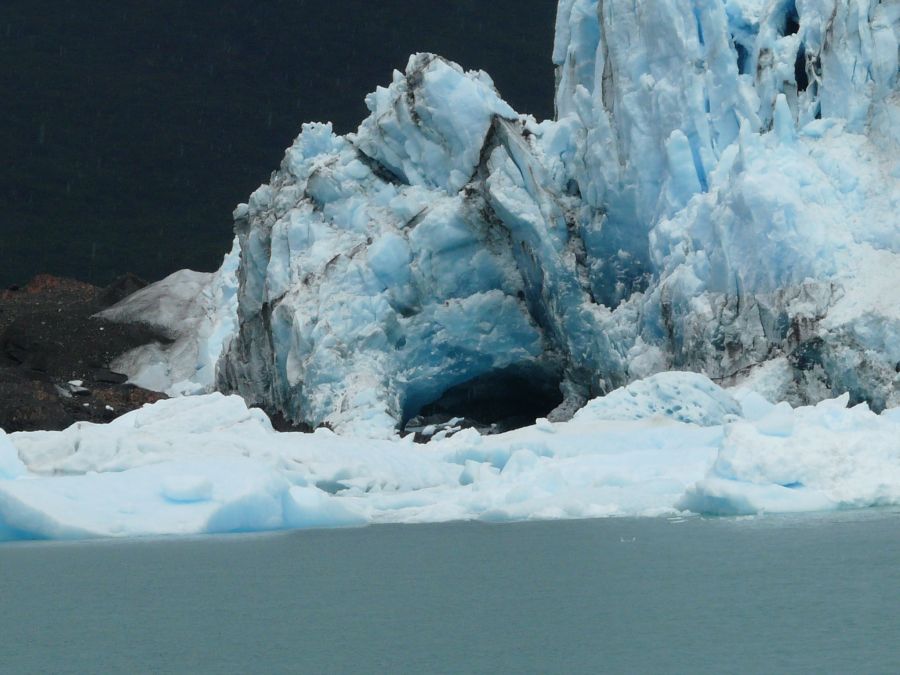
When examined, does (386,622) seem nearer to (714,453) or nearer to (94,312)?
(714,453)

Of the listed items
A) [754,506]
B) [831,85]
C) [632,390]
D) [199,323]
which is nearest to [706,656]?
[754,506]

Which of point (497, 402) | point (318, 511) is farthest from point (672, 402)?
point (497, 402)

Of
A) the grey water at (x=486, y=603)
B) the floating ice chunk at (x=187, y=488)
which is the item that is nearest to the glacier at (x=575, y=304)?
the floating ice chunk at (x=187, y=488)

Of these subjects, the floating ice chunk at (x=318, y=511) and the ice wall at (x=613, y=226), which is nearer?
the floating ice chunk at (x=318, y=511)

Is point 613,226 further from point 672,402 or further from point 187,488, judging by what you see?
point 187,488

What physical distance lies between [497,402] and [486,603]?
1989 cm

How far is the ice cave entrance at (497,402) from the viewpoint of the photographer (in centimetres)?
2652

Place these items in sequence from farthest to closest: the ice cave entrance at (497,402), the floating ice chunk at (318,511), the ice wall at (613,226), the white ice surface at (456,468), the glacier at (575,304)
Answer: the ice cave entrance at (497,402)
the ice wall at (613,226)
the floating ice chunk at (318,511)
the glacier at (575,304)
the white ice surface at (456,468)

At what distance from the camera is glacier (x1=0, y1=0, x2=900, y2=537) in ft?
47.8

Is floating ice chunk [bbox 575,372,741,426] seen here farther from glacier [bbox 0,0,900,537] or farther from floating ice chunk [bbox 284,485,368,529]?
floating ice chunk [bbox 284,485,368,529]

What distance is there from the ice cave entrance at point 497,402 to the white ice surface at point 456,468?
24.9 ft

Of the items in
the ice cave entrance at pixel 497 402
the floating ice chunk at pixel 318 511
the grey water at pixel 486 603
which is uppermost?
the ice cave entrance at pixel 497 402

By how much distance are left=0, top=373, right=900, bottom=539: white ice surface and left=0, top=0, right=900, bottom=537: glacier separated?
0.04m

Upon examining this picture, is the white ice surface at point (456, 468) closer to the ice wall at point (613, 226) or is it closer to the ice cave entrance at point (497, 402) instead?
the ice wall at point (613, 226)
